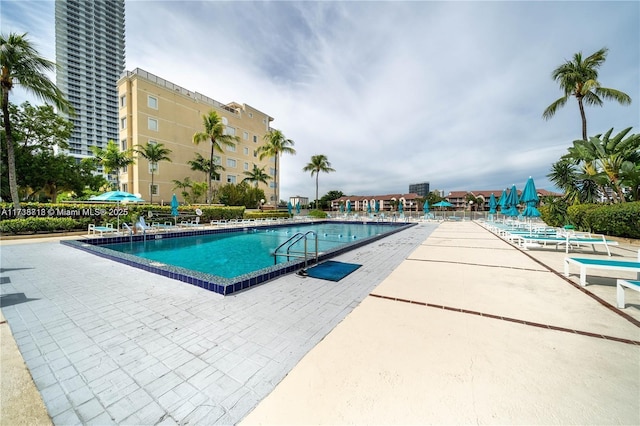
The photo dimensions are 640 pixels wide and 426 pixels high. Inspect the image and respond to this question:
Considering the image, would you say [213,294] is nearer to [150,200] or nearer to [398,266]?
[398,266]

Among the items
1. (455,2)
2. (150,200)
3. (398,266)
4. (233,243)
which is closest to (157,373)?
(398,266)

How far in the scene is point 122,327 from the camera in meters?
2.88

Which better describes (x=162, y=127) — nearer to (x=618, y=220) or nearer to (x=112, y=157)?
(x=112, y=157)

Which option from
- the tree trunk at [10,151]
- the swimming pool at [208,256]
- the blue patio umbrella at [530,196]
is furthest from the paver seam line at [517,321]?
the tree trunk at [10,151]

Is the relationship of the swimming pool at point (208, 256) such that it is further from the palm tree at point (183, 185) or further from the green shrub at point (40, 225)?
the palm tree at point (183, 185)

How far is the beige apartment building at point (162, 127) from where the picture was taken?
78.3ft

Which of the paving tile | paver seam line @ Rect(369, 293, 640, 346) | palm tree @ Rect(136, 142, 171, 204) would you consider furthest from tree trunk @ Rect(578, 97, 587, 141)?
palm tree @ Rect(136, 142, 171, 204)

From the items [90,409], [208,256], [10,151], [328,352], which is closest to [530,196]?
[328,352]

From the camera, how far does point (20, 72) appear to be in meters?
10.6

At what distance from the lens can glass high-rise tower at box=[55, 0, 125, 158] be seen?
8675cm

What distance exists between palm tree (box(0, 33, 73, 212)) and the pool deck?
11.8 meters

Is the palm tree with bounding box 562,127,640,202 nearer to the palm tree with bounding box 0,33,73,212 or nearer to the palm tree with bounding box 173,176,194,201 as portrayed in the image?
the palm tree with bounding box 0,33,73,212

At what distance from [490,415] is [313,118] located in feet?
65.2

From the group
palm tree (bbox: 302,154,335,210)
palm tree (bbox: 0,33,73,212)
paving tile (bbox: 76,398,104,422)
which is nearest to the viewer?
paving tile (bbox: 76,398,104,422)
